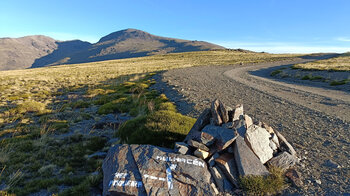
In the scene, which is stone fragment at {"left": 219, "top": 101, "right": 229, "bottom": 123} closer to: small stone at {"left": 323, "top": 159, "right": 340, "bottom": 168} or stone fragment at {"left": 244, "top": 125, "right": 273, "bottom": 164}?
stone fragment at {"left": 244, "top": 125, "right": 273, "bottom": 164}

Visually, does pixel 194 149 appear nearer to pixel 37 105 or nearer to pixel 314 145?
pixel 314 145

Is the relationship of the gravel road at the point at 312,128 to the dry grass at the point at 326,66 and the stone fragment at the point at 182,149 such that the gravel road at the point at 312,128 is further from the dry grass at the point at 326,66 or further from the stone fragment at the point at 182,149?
the dry grass at the point at 326,66

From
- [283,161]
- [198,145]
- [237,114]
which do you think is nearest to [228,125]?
[237,114]

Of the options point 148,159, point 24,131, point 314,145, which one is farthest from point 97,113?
point 314,145

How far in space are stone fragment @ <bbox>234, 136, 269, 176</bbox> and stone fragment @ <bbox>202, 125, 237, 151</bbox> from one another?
0.81 feet

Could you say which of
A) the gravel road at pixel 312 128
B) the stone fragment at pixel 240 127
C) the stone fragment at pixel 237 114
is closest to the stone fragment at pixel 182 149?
the stone fragment at pixel 240 127

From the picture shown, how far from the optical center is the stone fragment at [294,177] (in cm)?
541

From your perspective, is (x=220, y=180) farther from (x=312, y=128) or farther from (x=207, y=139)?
(x=312, y=128)

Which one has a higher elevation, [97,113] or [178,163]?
[178,163]

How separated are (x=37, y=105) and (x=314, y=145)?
1945cm

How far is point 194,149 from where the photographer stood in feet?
20.9

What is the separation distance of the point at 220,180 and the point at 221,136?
132cm

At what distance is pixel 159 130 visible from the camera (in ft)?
26.9

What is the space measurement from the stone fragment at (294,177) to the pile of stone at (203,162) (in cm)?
28
